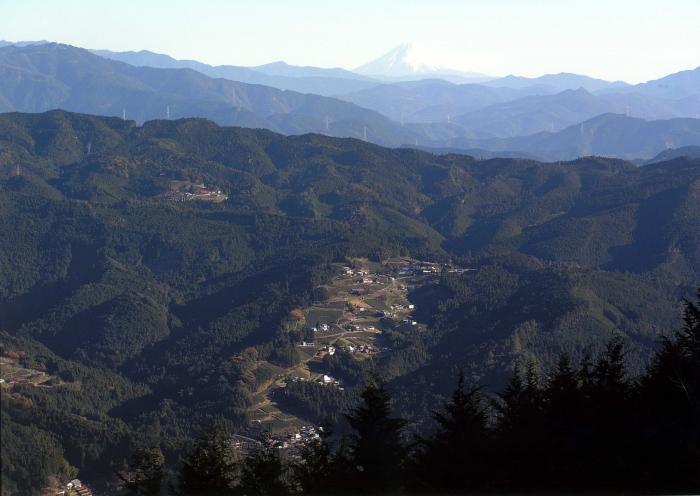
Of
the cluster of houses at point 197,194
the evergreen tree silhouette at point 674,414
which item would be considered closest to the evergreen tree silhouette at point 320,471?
the evergreen tree silhouette at point 674,414

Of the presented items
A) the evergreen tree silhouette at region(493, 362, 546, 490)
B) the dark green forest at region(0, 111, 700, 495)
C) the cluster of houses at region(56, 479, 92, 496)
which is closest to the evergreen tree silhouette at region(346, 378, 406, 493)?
the dark green forest at region(0, 111, 700, 495)

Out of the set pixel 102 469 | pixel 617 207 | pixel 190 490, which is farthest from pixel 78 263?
pixel 190 490

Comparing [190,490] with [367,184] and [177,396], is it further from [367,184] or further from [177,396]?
[367,184]

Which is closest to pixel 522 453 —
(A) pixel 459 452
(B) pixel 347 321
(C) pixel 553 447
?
(C) pixel 553 447

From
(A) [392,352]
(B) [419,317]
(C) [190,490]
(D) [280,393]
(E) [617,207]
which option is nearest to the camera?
(C) [190,490]

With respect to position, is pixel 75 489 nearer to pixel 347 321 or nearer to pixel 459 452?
pixel 459 452

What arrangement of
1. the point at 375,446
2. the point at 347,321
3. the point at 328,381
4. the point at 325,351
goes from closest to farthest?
the point at 375,446, the point at 328,381, the point at 325,351, the point at 347,321
